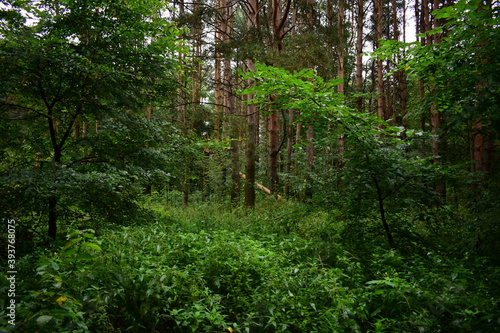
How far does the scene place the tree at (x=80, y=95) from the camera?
14.5 feet

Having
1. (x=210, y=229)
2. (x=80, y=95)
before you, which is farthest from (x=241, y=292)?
→ (x=80, y=95)

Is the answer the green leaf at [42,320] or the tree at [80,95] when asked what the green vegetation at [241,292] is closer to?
the green leaf at [42,320]

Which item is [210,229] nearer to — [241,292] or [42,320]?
[241,292]

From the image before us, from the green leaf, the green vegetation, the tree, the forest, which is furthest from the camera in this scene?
the tree

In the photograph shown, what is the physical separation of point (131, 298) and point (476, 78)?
525cm

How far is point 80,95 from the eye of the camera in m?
5.18

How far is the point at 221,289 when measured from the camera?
13.0ft

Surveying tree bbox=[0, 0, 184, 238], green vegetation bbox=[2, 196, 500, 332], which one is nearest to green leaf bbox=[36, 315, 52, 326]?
green vegetation bbox=[2, 196, 500, 332]

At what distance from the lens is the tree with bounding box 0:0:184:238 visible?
174 inches

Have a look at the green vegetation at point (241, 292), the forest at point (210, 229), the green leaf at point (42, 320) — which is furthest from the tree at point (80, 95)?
the green leaf at point (42, 320)

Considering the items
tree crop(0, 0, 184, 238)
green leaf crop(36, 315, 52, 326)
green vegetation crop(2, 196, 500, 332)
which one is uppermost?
tree crop(0, 0, 184, 238)

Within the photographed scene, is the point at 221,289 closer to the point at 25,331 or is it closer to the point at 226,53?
the point at 25,331

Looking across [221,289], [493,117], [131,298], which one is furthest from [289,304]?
[493,117]

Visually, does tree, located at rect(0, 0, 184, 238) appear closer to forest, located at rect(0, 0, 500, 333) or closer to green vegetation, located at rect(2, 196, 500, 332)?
forest, located at rect(0, 0, 500, 333)
